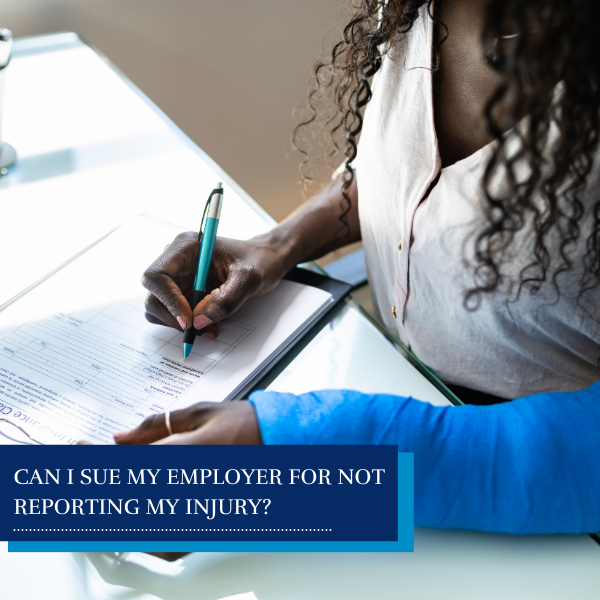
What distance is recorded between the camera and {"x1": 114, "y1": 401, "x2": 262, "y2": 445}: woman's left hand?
454 millimetres

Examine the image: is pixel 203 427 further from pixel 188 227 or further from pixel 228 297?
pixel 188 227

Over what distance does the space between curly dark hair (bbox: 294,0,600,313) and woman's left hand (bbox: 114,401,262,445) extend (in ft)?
0.87

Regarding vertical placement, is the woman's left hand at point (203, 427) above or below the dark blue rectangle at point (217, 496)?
above

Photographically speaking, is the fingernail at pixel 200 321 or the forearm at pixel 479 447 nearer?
the forearm at pixel 479 447

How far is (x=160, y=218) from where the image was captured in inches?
29.4

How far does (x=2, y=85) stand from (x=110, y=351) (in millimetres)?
480

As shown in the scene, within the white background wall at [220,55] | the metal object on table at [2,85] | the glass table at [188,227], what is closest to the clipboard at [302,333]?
the glass table at [188,227]

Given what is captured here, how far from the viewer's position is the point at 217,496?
0.44m

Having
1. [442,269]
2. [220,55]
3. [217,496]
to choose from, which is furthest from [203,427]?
[220,55]

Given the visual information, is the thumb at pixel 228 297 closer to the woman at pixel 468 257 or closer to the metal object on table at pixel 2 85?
the woman at pixel 468 257

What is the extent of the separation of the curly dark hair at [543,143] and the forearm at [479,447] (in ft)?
0.45

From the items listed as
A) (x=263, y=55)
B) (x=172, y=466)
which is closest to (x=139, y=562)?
(x=172, y=466)

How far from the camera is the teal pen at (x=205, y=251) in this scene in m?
0.57

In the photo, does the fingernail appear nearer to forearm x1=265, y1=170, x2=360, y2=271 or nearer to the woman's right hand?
the woman's right hand
